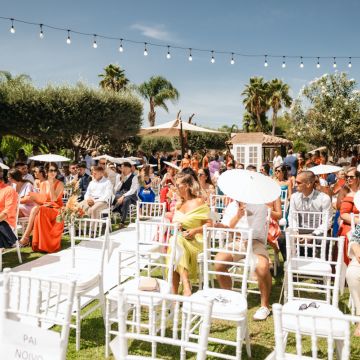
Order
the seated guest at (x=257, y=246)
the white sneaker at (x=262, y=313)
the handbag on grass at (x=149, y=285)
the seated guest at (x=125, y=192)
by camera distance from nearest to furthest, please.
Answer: the handbag on grass at (x=149, y=285), the white sneaker at (x=262, y=313), the seated guest at (x=257, y=246), the seated guest at (x=125, y=192)

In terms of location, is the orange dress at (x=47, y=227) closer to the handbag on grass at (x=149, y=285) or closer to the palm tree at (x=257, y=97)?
the handbag on grass at (x=149, y=285)

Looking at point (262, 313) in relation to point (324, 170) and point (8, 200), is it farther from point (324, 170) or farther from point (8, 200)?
point (324, 170)

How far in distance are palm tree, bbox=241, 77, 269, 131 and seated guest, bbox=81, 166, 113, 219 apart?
136ft

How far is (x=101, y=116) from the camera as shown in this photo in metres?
20.2

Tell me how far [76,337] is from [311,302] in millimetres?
2175

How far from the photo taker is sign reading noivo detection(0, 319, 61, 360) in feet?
7.66

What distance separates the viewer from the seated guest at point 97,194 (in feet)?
30.2

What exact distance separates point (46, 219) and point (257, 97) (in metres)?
44.7

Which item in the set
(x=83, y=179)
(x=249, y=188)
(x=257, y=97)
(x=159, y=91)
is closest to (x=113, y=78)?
(x=159, y=91)

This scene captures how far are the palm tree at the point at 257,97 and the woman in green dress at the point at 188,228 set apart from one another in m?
45.3

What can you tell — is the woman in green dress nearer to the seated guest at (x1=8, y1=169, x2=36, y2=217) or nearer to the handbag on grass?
the handbag on grass

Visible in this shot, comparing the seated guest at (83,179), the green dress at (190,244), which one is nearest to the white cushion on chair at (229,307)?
the green dress at (190,244)

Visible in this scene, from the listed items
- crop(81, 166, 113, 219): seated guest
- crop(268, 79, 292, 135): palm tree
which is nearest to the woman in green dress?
crop(81, 166, 113, 219): seated guest

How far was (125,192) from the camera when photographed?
419 inches
